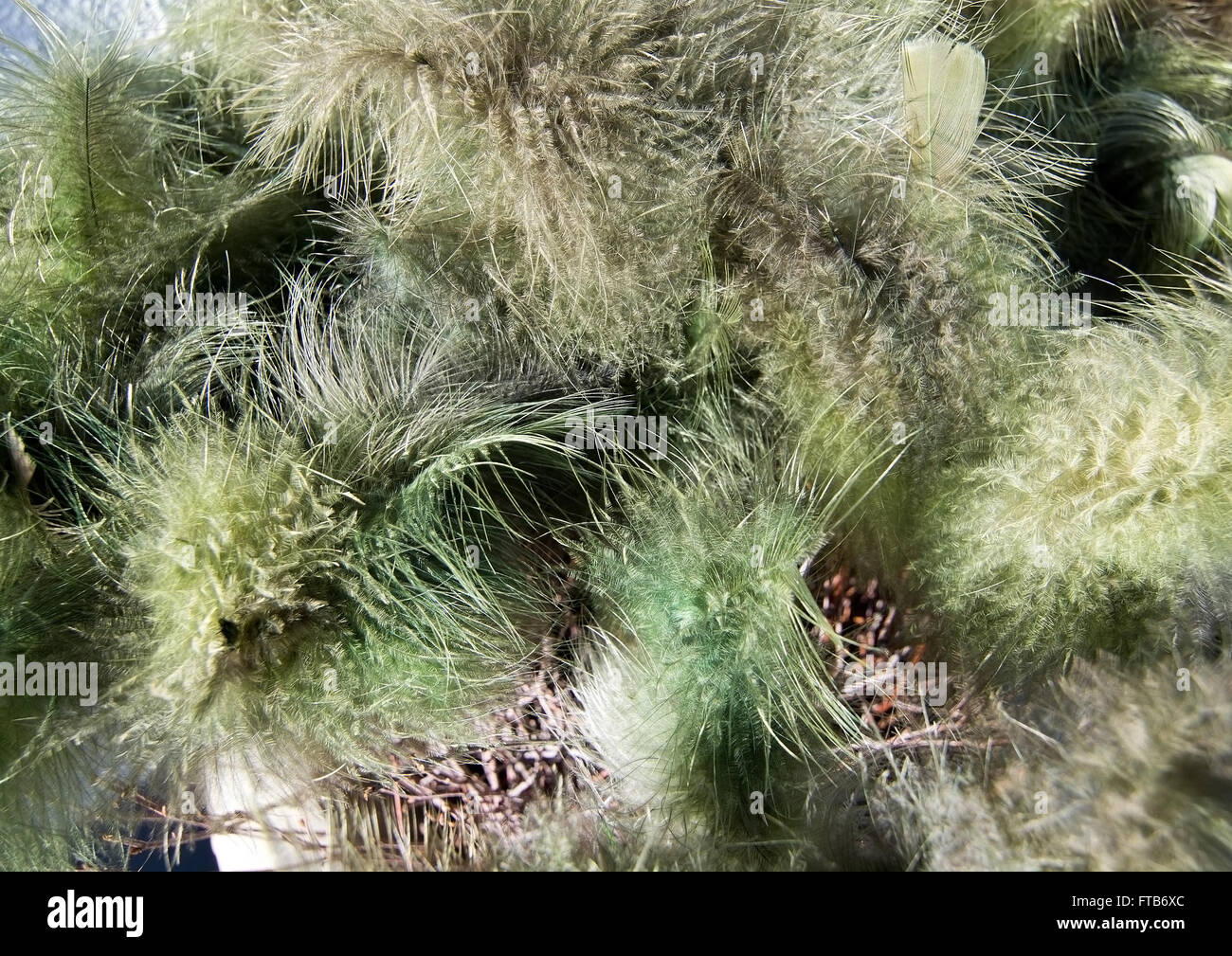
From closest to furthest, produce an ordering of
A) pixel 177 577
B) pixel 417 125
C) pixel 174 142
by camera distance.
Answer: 1. pixel 177 577
2. pixel 417 125
3. pixel 174 142

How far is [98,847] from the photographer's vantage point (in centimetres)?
115

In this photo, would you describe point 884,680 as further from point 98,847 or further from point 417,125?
point 98,847

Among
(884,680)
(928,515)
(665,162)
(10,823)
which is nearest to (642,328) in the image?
(665,162)

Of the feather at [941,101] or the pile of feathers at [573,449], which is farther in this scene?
the feather at [941,101]

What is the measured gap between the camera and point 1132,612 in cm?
114

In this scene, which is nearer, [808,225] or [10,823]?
[10,823]

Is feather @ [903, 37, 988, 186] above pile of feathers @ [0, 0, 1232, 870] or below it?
above

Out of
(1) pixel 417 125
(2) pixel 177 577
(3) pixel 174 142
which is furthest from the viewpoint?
(3) pixel 174 142

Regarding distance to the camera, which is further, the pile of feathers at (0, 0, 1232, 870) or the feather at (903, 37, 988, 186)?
the feather at (903, 37, 988, 186)

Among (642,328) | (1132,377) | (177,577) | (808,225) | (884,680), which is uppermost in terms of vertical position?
(808,225)

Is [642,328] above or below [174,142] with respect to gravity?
below

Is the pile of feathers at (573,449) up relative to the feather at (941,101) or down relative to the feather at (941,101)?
down

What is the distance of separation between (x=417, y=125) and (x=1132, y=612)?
116 cm

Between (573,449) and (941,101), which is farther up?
(941,101)
